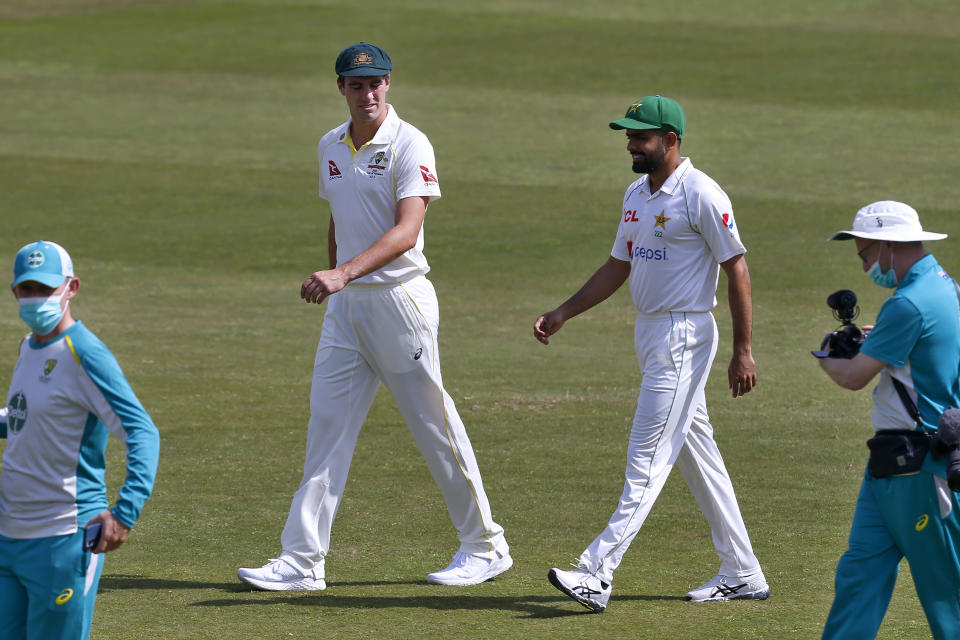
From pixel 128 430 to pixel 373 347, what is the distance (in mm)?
2724

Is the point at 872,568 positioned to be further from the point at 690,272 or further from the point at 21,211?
the point at 21,211

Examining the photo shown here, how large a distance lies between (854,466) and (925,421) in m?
4.73

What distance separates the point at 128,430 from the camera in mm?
5555

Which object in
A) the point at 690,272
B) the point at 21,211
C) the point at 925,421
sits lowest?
the point at 925,421

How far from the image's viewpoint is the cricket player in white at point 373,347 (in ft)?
26.5

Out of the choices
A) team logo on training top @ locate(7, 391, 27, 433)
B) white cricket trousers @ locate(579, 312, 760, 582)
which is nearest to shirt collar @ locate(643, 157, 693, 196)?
white cricket trousers @ locate(579, 312, 760, 582)

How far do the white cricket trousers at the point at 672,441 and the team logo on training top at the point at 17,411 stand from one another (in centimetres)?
299

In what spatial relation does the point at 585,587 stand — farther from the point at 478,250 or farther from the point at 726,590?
the point at 478,250

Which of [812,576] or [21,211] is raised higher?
[21,211]

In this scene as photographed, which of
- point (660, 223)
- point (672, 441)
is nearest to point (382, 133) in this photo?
point (660, 223)

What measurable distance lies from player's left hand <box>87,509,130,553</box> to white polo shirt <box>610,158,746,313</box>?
332cm

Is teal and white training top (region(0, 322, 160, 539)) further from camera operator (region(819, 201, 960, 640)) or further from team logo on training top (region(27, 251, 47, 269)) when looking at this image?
camera operator (region(819, 201, 960, 640))

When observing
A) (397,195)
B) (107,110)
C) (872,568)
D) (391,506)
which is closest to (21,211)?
(107,110)

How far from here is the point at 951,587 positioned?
20.3 ft
